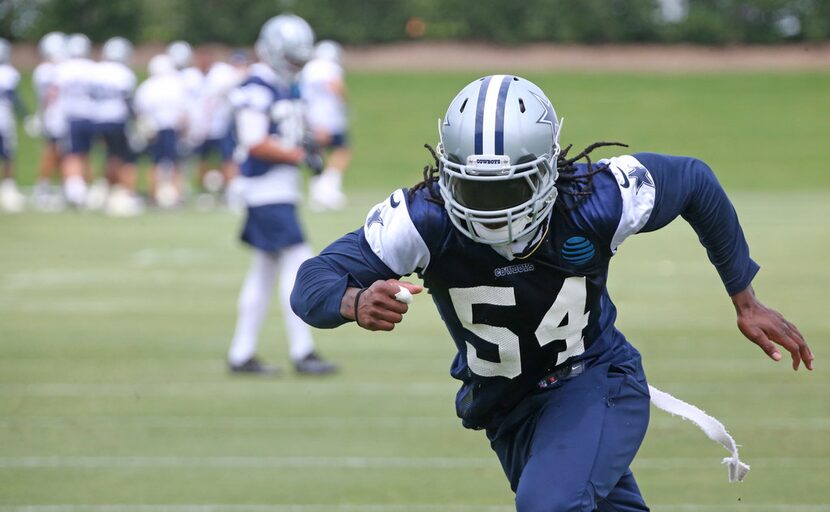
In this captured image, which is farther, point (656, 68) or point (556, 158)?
point (656, 68)

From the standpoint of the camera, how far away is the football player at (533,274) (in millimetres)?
3668

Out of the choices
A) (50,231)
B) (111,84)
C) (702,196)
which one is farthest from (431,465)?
(111,84)

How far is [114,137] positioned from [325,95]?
3.05 metres

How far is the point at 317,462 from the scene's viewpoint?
244 inches

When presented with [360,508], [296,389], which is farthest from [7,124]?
[360,508]

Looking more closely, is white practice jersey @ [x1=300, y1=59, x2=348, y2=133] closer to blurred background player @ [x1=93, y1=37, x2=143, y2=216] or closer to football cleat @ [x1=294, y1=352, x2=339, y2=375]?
blurred background player @ [x1=93, y1=37, x2=143, y2=216]

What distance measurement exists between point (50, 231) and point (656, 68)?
87.2 feet

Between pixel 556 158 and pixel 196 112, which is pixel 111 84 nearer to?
pixel 196 112

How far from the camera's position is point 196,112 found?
69.9 feet

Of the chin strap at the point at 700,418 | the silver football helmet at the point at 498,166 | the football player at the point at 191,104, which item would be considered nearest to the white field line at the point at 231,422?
the chin strap at the point at 700,418

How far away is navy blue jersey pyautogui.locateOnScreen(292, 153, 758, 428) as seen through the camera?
3.80 m

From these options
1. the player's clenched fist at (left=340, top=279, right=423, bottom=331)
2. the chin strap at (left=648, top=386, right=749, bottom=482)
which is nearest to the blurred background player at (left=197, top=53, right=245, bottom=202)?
the chin strap at (left=648, top=386, right=749, bottom=482)

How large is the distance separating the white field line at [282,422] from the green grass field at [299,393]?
0.02 meters

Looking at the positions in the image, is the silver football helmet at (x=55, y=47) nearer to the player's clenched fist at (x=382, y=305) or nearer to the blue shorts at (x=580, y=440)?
the blue shorts at (x=580, y=440)
